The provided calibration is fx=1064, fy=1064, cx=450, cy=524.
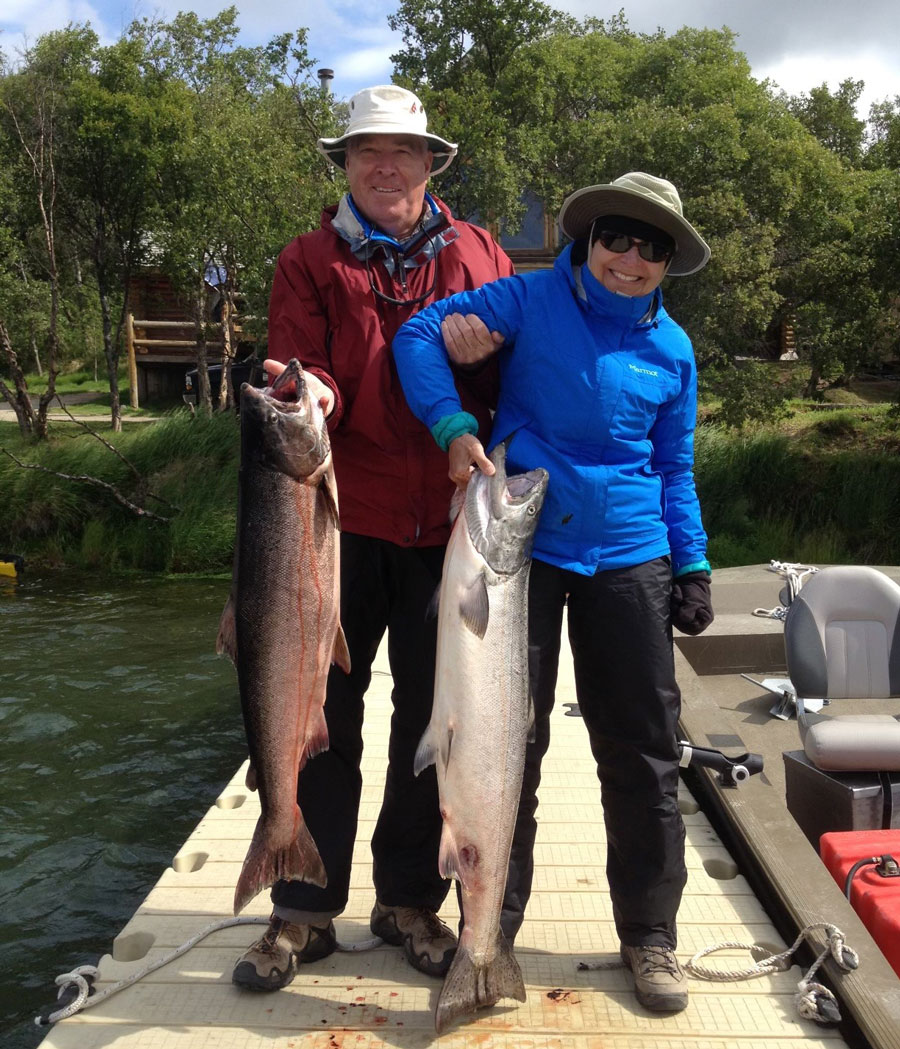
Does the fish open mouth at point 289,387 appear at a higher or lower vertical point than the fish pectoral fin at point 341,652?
higher

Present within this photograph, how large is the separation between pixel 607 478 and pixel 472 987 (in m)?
1.48

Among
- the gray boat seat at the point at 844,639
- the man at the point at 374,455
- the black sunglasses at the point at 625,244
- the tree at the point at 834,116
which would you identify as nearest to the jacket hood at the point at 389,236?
the man at the point at 374,455

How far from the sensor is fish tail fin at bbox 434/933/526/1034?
2906 mm

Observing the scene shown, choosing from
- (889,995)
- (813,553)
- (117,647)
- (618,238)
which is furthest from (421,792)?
(813,553)

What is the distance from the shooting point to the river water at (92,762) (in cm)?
620

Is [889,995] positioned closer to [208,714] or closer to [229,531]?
[208,714]

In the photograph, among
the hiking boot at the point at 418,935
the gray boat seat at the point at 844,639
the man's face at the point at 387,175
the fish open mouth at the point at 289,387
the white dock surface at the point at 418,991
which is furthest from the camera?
the gray boat seat at the point at 844,639

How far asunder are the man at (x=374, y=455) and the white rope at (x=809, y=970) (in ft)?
2.82

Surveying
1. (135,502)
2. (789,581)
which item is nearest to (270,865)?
(789,581)

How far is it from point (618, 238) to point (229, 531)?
14286 mm

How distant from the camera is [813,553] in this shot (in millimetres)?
17125

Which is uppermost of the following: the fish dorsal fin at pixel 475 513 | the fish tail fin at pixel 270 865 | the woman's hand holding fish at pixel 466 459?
the woman's hand holding fish at pixel 466 459

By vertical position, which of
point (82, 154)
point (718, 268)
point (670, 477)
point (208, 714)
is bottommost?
point (208, 714)

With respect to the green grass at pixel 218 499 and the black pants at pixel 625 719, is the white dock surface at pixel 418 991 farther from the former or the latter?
the green grass at pixel 218 499
